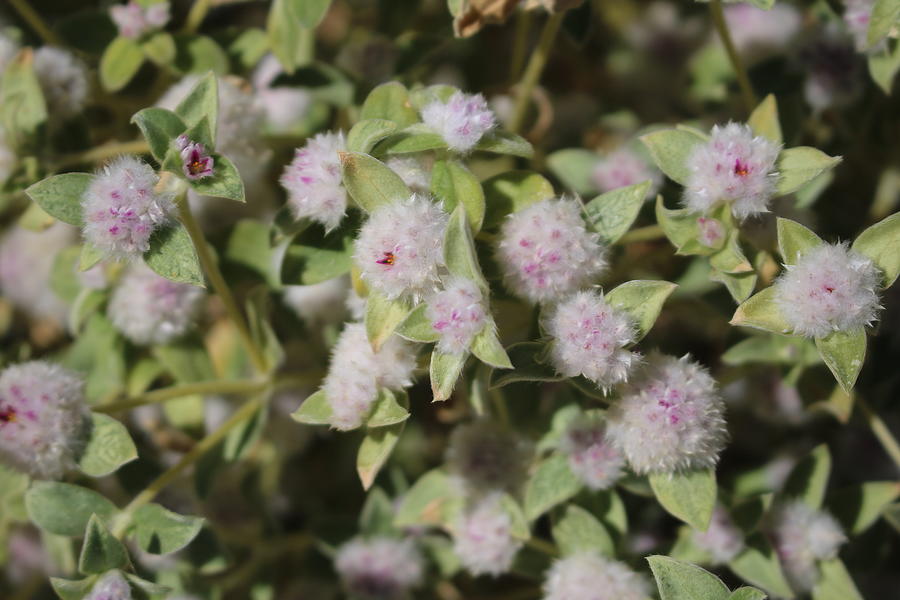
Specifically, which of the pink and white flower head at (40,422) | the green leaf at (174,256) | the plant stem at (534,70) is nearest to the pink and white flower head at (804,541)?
the plant stem at (534,70)

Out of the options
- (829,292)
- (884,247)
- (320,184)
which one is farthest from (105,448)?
(884,247)

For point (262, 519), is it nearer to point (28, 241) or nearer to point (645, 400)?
point (28, 241)

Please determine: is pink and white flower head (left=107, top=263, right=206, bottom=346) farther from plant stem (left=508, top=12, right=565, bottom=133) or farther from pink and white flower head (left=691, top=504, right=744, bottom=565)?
pink and white flower head (left=691, top=504, right=744, bottom=565)

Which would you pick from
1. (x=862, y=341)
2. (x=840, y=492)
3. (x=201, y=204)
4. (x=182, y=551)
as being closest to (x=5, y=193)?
(x=201, y=204)

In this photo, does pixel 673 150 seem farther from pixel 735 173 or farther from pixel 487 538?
pixel 487 538

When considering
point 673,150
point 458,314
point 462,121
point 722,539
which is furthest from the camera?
point 722,539

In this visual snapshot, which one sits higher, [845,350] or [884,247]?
[884,247]

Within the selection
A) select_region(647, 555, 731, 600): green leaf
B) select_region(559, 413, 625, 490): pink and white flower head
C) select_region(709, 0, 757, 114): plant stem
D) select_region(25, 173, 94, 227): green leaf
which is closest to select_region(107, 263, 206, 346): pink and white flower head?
select_region(25, 173, 94, 227): green leaf
